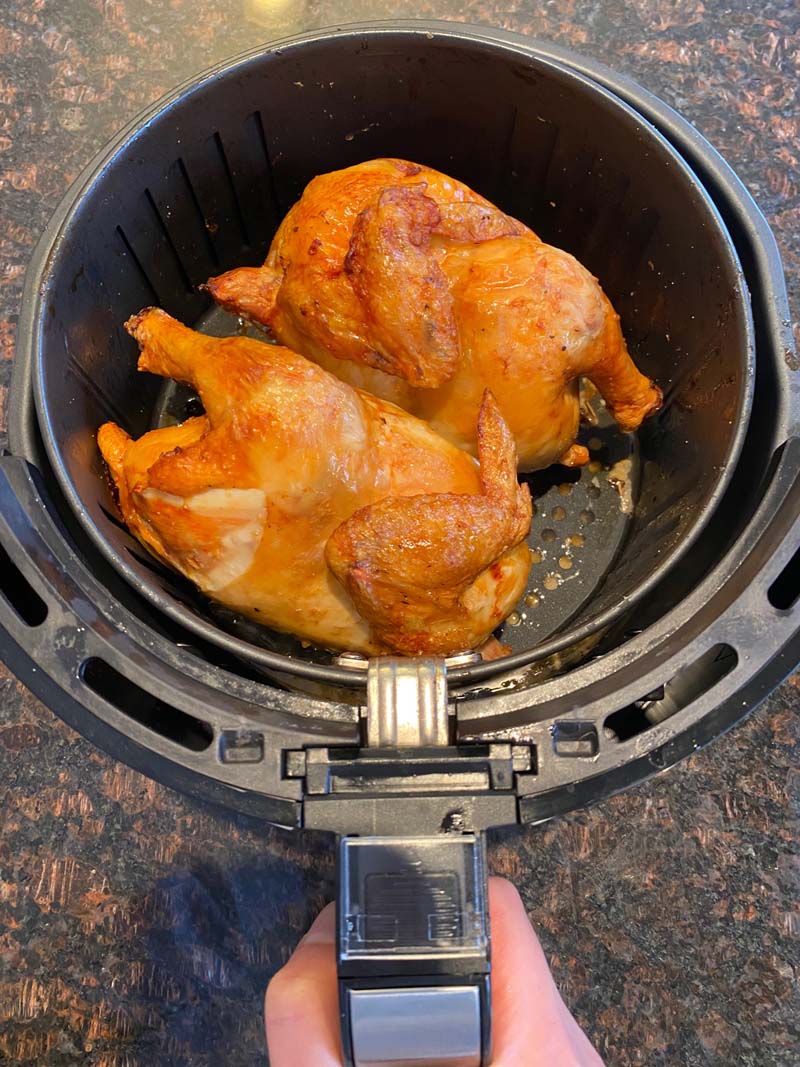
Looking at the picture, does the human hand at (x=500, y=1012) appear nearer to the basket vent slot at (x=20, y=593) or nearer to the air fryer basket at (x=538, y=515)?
the air fryer basket at (x=538, y=515)

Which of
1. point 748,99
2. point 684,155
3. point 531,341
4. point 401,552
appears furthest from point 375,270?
point 748,99

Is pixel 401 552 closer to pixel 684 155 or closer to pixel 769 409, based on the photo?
pixel 769 409

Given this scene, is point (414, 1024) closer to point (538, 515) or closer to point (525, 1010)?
point (525, 1010)

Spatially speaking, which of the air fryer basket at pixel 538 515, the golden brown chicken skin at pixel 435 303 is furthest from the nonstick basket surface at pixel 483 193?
the golden brown chicken skin at pixel 435 303

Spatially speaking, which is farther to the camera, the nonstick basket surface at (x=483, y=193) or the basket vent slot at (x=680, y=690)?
the nonstick basket surface at (x=483, y=193)

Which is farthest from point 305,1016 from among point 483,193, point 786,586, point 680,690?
point 483,193

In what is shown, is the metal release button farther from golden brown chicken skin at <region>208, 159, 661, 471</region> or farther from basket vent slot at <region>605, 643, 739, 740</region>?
golden brown chicken skin at <region>208, 159, 661, 471</region>
